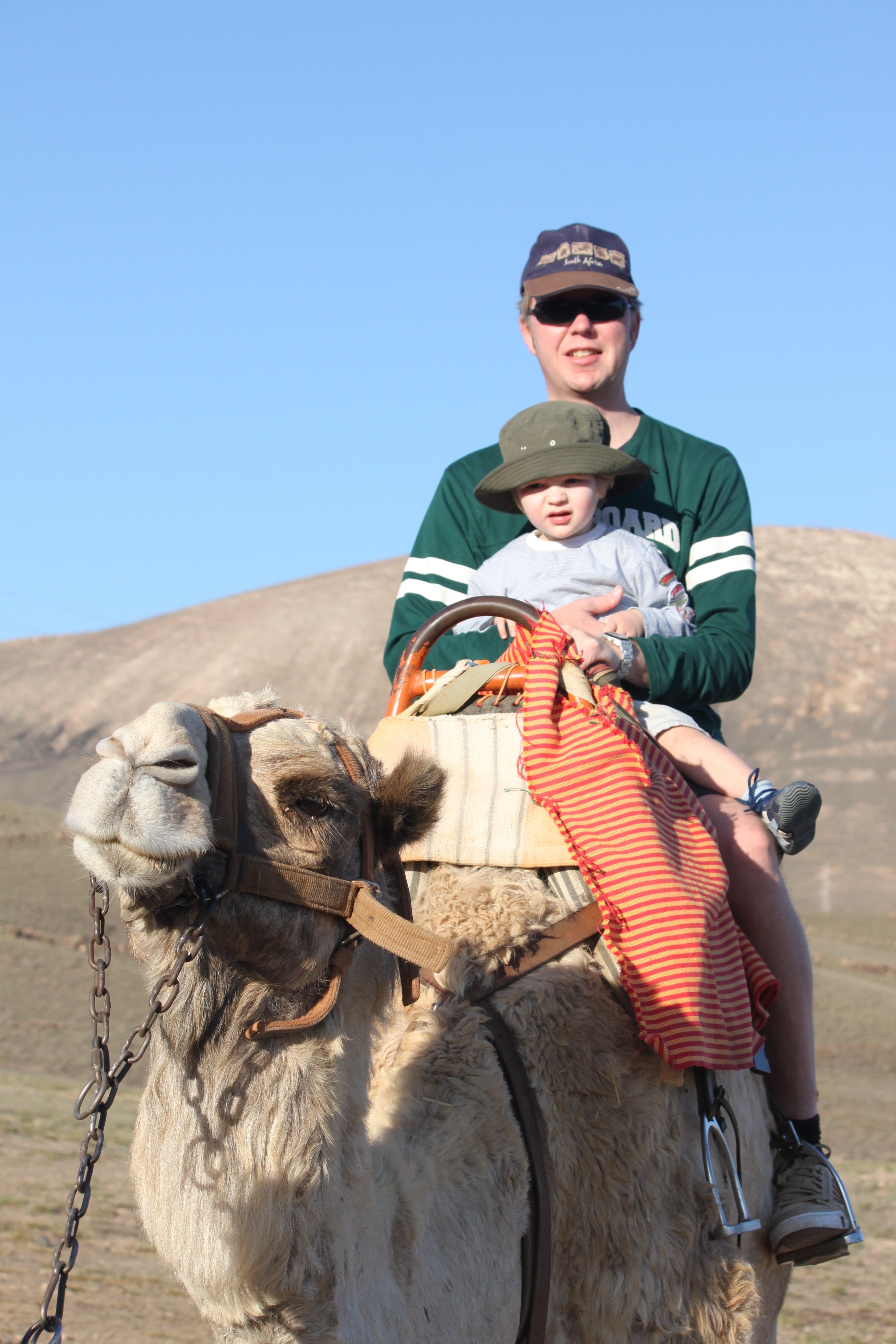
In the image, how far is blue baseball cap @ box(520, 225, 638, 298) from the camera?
479 centimetres

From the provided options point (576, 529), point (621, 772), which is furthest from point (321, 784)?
point (576, 529)

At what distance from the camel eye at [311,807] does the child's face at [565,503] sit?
1.81 m

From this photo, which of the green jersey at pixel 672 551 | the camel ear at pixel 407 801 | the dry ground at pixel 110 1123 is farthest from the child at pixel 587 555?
the dry ground at pixel 110 1123

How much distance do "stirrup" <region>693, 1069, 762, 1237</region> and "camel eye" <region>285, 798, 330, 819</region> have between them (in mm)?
1382

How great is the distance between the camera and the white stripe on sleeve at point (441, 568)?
15.7ft

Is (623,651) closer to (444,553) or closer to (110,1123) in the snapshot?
(444,553)

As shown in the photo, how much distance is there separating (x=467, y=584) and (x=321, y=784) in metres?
2.25

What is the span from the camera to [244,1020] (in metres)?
2.53

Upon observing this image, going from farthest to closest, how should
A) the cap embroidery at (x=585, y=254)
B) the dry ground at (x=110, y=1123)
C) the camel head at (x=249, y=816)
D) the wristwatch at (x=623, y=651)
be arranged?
the dry ground at (x=110, y=1123), the cap embroidery at (x=585, y=254), the wristwatch at (x=623, y=651), the camel head at (x=249, y=816)

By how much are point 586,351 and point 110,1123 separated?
422 inches

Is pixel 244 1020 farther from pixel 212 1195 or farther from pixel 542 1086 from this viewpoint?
pixel 542 1086

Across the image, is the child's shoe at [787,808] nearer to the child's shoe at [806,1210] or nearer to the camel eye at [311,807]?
the child's shoe at [806,1210]

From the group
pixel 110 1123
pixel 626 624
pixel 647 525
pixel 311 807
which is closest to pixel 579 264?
pixel 647 525

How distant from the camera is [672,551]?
454 centimetres
